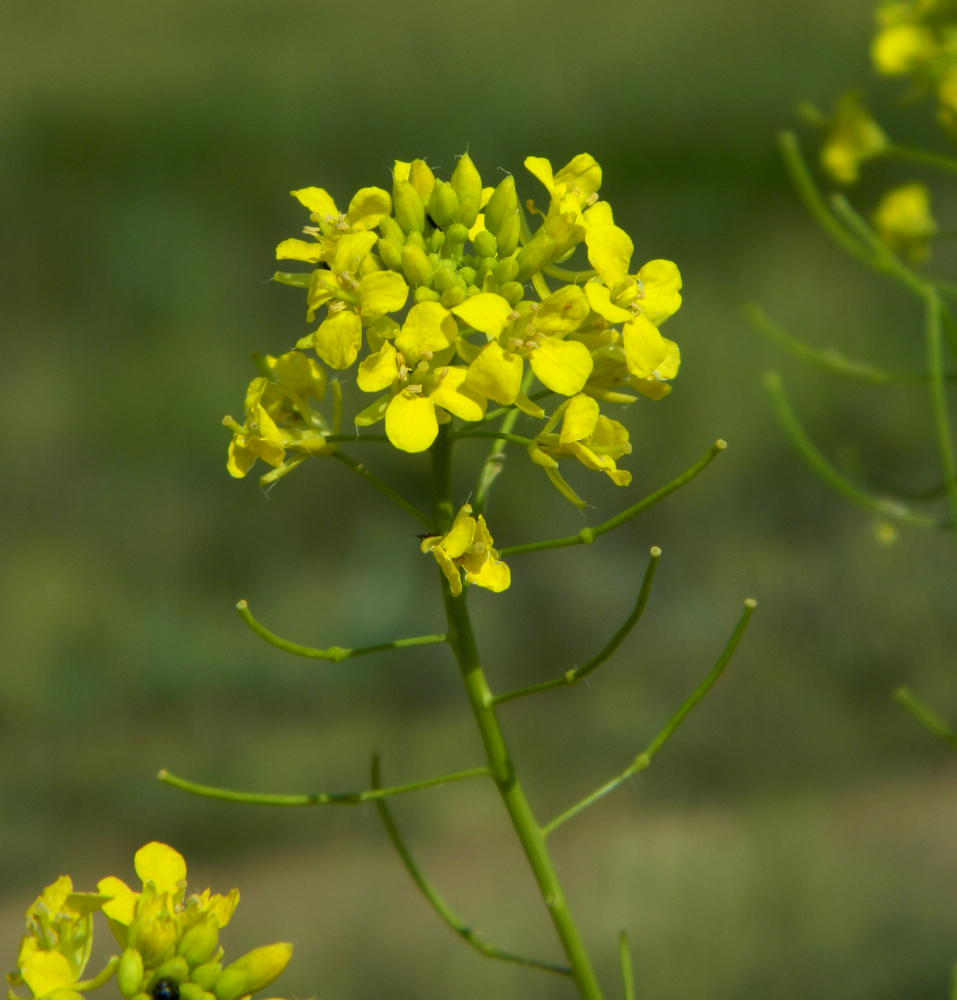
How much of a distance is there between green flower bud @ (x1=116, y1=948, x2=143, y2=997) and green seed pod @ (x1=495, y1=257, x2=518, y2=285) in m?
0.28

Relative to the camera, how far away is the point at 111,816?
1.70 meters

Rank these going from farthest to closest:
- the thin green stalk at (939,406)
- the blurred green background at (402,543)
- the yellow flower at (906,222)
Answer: the blurred green background at (402,543)
the yellow flower at (906,222)
the thin green stalk at (939,406)

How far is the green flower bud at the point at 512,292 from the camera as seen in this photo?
0.40m

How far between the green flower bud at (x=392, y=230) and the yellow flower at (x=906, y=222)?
26.2 inches

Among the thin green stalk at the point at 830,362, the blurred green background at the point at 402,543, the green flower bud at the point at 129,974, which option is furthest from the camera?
the blurred green background at the point at 402,543

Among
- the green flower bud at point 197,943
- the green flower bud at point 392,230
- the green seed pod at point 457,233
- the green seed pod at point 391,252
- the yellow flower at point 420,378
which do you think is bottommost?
the green flower bud at point 197,943

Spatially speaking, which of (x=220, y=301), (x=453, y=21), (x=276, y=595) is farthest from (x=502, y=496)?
(x=453, y=21)

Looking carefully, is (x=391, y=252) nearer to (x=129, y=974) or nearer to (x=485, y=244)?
(x=485, y=244)

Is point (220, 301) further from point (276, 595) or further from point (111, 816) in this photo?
point (111, 816)

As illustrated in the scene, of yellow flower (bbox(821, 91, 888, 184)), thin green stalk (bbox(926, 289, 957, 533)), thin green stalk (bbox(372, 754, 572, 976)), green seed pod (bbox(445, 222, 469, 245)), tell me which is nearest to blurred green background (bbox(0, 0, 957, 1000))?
yellow flower (bbox(821, 91, 888, 184))

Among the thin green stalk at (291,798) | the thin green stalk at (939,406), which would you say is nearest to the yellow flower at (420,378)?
the thin green stalk at (291,798)

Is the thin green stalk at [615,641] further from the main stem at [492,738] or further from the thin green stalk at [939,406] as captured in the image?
the thin green stalk at [939,406]

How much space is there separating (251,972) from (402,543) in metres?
1.39

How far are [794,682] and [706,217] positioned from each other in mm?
Answer: 865
